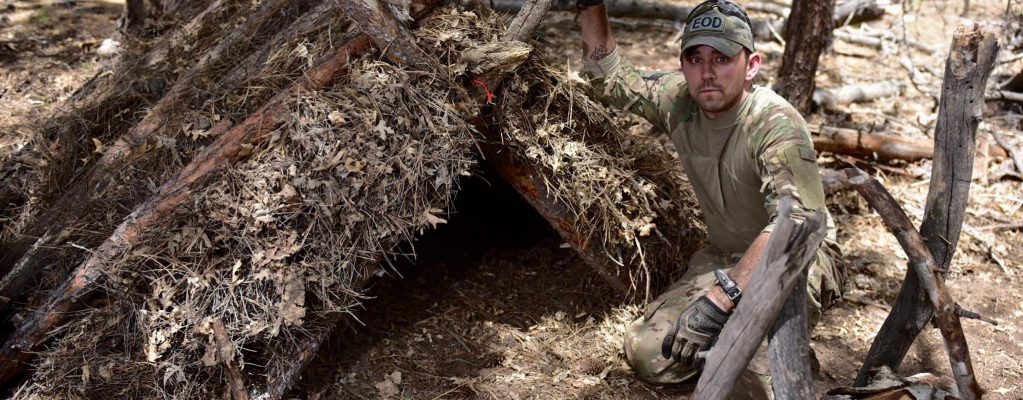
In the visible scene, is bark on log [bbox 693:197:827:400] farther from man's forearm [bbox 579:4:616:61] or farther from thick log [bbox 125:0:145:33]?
thick log [bbox 125:0:145:33]

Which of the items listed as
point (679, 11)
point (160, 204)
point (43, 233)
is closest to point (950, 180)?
point (160, 204)

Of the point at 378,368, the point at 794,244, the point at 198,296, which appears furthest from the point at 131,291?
the point at 794,244

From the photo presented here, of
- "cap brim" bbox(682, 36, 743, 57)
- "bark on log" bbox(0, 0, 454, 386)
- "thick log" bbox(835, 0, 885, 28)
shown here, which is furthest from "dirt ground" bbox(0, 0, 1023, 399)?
"thick log" bbox(835, 0, 885, 28)

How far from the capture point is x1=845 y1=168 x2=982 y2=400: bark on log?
134 inches

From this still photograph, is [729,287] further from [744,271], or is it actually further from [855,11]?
[855,11]

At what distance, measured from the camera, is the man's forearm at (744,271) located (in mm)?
3258

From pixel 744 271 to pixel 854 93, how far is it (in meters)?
4.77

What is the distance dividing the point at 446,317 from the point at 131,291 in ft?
5.70

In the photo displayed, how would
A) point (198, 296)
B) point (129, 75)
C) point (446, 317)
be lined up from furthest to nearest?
point (129, 75)
point (446, 317)
point (198, 296)

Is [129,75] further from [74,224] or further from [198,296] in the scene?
[198,296]

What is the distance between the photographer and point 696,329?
3.34m

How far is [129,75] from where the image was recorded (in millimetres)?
4652

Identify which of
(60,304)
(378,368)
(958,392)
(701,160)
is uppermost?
(701,160)

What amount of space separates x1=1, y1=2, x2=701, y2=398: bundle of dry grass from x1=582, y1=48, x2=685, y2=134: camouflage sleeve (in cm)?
31
